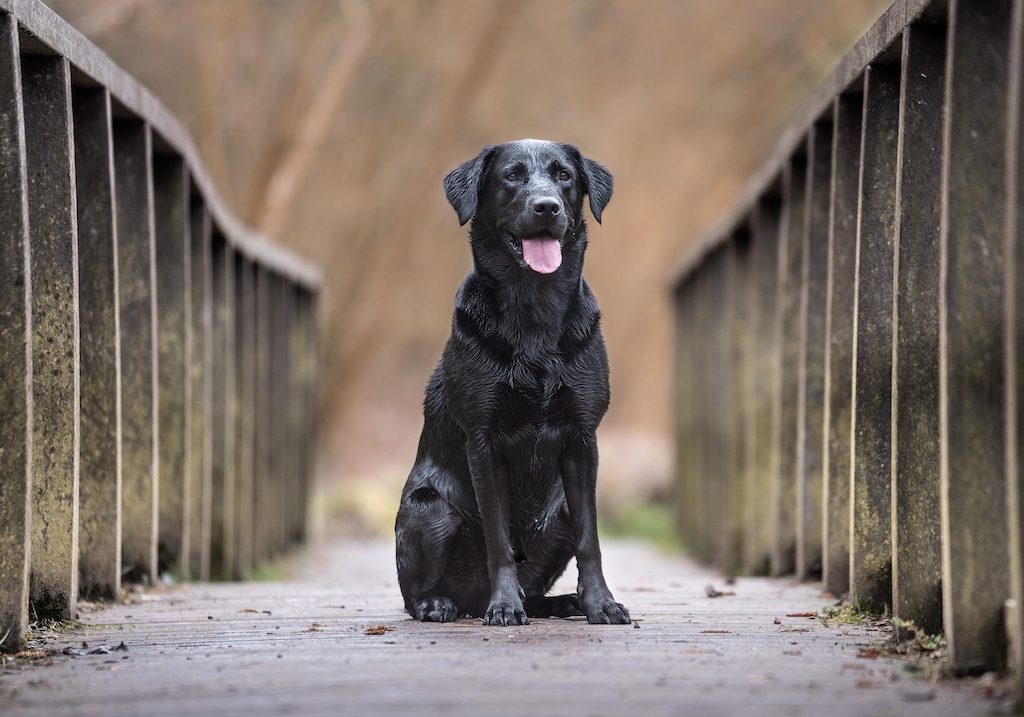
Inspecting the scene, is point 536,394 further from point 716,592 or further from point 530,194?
point 716,592

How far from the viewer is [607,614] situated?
526 cm

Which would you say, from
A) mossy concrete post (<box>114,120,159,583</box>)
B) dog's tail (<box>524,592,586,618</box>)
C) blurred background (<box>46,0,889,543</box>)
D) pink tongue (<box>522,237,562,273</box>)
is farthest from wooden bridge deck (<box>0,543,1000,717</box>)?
blurred background (<box>46,0,889,543</box>)

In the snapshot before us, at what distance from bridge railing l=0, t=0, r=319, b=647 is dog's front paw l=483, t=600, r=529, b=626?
5.05 feet

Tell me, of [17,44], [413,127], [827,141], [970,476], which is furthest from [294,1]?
[970,476]

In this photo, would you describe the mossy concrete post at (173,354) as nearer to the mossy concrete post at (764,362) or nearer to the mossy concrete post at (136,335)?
the mossy concrete post at (136,335)

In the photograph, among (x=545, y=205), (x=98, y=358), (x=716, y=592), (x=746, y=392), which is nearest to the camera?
(x=545, y=205)

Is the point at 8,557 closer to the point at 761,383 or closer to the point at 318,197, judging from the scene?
the point at 761,383

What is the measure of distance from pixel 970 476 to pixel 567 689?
4.10 feet

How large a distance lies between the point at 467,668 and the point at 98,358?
113 inches

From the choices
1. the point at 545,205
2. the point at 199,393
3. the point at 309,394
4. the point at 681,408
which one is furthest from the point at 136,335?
the point at 681,408

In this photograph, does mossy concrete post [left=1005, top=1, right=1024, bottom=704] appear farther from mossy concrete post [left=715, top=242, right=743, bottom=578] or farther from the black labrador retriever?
mossy concrete post [left=715, top=242, right=743, bottom=578]

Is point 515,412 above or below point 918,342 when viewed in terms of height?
below

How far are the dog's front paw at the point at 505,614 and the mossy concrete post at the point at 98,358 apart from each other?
195cm

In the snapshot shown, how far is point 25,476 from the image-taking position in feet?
15.6
